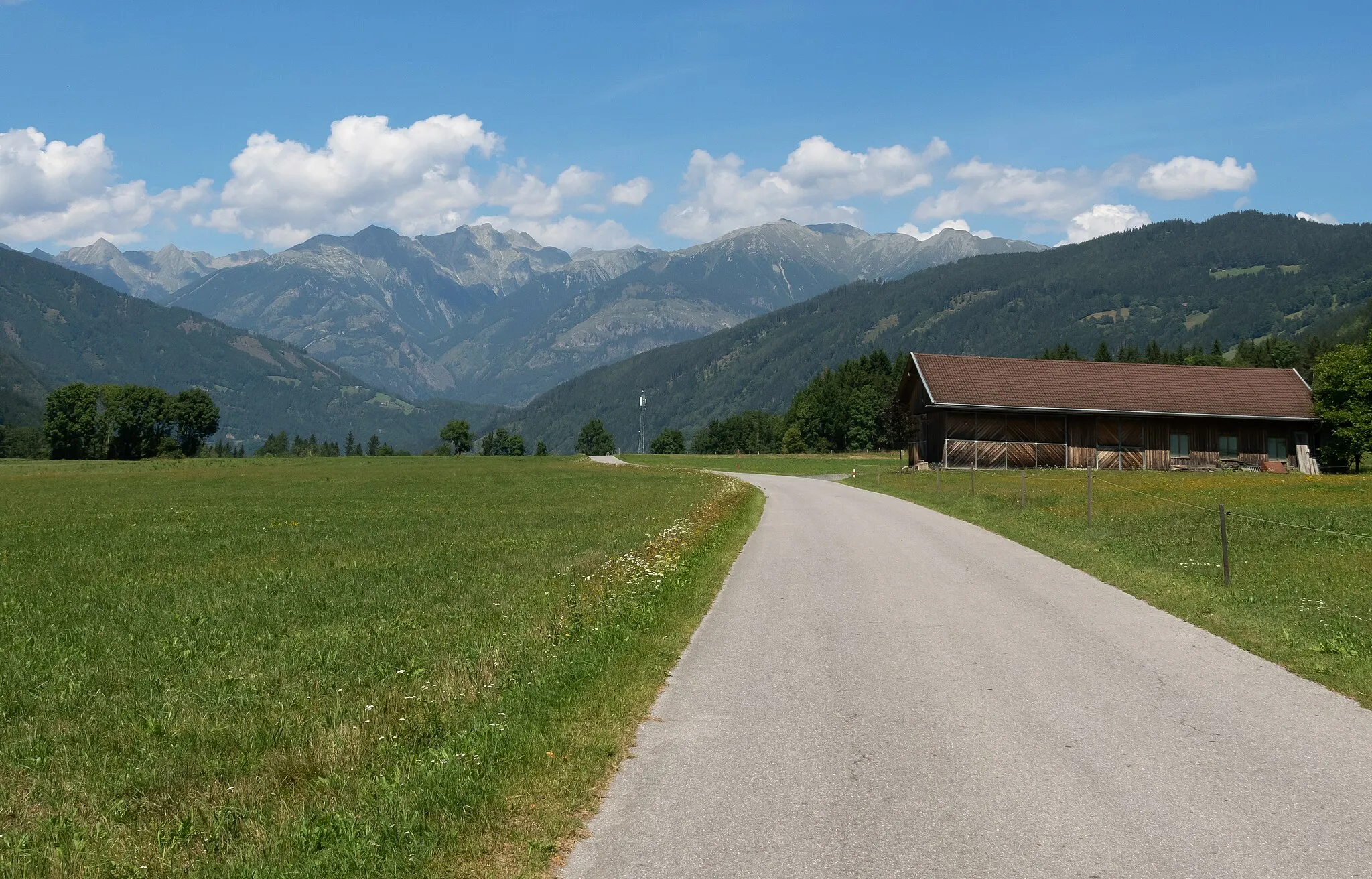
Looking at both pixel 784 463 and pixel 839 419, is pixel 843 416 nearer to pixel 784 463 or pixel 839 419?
pixel 839 419

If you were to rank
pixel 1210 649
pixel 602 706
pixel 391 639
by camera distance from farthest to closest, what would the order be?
pixel 391 639 → pixel 1210 649 → pixel 602 706

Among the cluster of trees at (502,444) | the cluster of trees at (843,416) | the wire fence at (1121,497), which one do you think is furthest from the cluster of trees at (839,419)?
the wire fence at (1121,497)

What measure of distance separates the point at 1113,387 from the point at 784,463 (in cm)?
3411

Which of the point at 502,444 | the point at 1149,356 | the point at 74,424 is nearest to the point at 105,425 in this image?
the point at 74,424

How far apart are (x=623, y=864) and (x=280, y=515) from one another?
32.0 m

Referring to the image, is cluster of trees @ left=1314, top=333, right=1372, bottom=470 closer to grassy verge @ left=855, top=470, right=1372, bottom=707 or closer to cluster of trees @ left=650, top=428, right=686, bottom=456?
grassy verge @ left=855, top=470, right=1372, bottom=707

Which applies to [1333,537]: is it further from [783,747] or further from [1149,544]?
[783,747]

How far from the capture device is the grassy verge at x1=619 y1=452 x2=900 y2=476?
80125mm

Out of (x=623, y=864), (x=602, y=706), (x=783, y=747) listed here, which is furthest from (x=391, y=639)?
(x=623, y=864)

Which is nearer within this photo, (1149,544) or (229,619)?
(229,619)

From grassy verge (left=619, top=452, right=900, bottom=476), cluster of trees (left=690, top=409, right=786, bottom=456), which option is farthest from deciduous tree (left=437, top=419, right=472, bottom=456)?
grassy verge (left=619, top=452, right=900, bottom=476)

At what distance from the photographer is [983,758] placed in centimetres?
682

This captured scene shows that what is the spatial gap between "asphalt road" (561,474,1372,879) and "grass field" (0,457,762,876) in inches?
27.7

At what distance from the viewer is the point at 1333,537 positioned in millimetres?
19953
